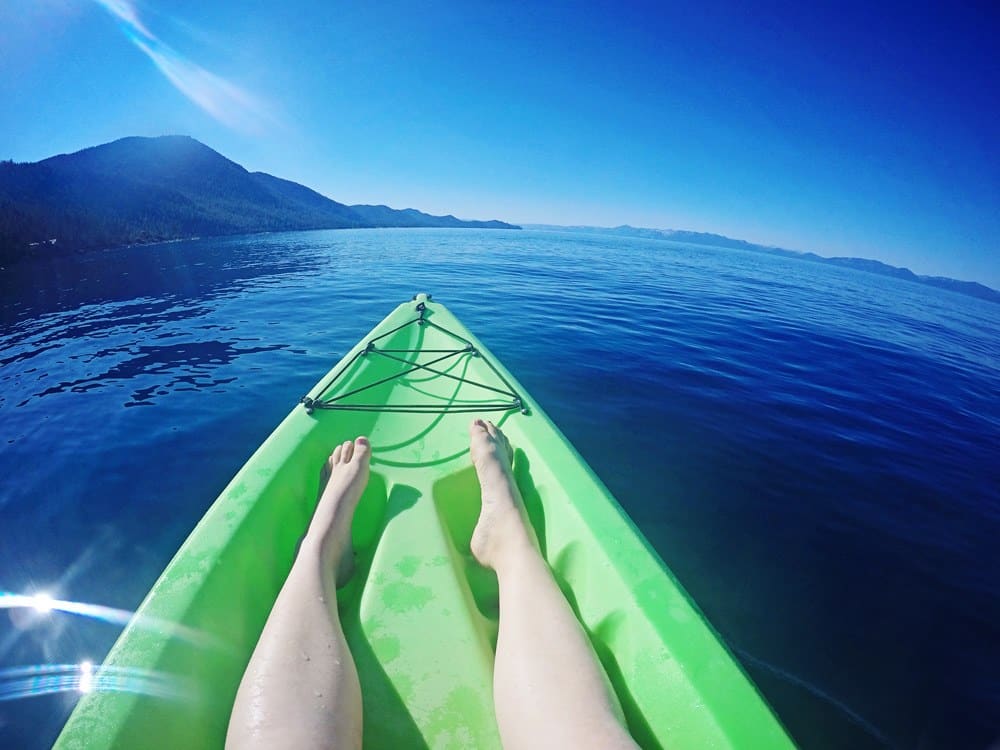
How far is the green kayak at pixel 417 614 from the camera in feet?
4.71

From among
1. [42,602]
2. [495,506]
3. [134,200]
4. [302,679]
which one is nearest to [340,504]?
[495,506]

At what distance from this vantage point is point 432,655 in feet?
5.98

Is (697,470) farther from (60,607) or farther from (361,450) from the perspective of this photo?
(60,607)

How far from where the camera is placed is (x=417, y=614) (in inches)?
78.5

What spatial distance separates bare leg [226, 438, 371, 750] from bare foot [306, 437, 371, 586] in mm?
133

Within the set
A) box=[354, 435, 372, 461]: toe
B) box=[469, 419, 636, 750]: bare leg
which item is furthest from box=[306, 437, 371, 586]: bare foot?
box=[469, 419, 636, 750]: bare leg

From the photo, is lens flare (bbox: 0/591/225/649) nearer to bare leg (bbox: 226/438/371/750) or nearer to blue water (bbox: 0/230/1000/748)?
blue water (bbox: 0/230/1000/748)

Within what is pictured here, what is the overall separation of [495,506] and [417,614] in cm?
77

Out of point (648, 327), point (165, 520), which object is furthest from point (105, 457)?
point (648, 327)

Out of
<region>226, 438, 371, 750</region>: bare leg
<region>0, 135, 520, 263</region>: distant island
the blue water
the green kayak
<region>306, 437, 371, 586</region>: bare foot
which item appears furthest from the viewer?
<region>0, 135, 520, 263</region>: distant island

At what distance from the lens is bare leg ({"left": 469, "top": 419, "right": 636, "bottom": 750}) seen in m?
1.30

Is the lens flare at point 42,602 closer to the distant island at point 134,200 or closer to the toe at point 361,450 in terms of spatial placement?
the toe at point 361,450

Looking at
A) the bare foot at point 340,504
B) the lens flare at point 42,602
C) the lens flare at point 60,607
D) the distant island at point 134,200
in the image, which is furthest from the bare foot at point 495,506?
the distant island at point 134,200

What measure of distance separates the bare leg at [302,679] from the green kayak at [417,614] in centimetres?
26
